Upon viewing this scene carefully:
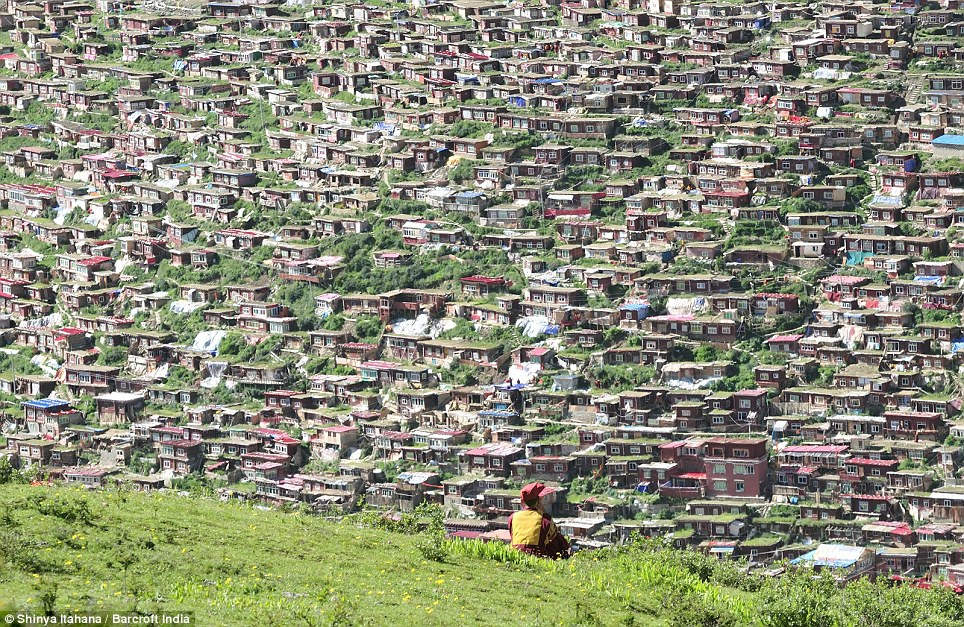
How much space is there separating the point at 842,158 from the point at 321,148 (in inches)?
526

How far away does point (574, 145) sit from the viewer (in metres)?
54.4

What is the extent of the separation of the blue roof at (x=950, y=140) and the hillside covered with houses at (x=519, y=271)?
71 millimetres

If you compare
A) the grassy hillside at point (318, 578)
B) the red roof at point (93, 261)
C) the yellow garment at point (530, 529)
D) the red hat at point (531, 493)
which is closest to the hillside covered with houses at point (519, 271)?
the red roof at point (93, 261)

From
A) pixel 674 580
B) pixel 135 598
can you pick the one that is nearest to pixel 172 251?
pixel 674 580

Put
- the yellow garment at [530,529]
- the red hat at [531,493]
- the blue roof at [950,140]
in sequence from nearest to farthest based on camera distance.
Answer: the red hat at [531,493], the yellow garment at [530,529], the blue roof at [950,140]

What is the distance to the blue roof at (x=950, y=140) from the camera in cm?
5019

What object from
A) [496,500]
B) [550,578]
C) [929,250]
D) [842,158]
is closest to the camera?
[550,578]

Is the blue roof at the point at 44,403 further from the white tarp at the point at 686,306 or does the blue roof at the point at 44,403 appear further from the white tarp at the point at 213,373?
the white tarp at the point at 686,306

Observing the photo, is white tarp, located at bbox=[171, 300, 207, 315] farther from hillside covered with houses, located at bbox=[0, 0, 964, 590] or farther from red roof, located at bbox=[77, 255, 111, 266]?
red roof, located at bbox=[77, 255, 111, 266]

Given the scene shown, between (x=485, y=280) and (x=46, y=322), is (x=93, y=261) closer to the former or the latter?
(x=46, y=322)

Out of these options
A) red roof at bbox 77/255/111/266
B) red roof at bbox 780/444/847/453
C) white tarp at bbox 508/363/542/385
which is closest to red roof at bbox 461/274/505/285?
white tarp at bbox 508/363/542/385

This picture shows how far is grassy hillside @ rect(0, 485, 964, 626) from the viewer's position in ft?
62.3

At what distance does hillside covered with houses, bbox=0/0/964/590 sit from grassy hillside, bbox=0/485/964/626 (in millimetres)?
14689

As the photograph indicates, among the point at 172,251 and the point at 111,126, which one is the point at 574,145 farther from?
the point at 111,126
